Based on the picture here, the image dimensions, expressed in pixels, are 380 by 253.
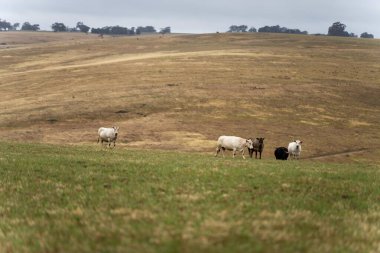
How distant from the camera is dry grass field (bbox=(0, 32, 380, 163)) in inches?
1852

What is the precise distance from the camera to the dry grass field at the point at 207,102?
47.0 meters

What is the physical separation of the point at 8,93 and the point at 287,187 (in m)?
64.0

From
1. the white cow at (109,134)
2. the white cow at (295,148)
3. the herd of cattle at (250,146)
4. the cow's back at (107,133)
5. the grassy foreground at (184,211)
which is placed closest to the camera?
the grassy foreground at (184,211)

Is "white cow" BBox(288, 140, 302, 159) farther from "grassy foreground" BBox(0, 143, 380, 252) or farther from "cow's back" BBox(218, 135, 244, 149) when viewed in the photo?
"grassy foreground" BBox(0, 143, 380, 252)

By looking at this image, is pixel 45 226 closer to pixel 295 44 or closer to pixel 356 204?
pixel 356 204

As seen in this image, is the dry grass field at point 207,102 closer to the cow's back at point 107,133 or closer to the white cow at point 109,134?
the white cow at point 109,134

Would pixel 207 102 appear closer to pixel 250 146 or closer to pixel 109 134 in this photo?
pixel 109 134

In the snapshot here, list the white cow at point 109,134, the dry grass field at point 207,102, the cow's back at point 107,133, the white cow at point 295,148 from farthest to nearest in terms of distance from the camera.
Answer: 1. the dry grass field at point 207,102
2. the cow's back at point 107,133
3. the white cow at point 109,134
4. the white cow at point 295,148

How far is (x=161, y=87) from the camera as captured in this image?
66875 millimetres

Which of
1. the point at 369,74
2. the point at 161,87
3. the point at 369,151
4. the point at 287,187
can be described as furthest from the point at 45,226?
the point at 369,74

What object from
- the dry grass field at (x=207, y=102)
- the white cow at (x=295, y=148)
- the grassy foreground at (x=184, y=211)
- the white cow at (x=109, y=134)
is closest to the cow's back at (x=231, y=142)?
the white cow at (x=295, y=148)

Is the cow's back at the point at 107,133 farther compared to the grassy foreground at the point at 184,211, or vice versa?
the cow's back at the point at 107,133

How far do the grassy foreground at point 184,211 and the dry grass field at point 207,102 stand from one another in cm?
2476

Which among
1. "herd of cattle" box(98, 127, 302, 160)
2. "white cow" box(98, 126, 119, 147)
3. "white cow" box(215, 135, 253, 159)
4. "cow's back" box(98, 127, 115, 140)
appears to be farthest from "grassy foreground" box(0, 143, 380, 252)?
"cow's back" box(98, 127, 115, 140)
